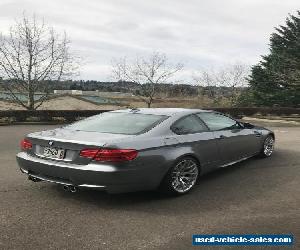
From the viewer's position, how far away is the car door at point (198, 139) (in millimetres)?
5855

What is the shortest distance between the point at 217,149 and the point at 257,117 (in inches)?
845

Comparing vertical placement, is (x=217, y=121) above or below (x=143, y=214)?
above

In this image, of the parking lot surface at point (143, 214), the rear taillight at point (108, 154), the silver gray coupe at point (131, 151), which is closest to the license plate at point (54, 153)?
the silver gray coupe at point (131, 151)

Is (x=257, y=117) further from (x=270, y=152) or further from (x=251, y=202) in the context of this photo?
(x=251, y=202)

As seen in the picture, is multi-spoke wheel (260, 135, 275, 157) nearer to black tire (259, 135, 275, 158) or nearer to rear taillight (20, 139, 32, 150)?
black tire (259, 135, 275, 158)

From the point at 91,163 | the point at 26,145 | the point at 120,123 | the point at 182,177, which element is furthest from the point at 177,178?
the point at 26,145

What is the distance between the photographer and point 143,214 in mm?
4867

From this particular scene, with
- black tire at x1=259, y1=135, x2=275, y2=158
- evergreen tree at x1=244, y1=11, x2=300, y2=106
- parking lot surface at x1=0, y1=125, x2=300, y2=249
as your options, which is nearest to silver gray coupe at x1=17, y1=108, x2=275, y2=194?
parking lot surface at x1=0, y1=125, x2=300, y2=249

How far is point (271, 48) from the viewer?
131 ft

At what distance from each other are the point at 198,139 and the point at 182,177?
0.70 meters

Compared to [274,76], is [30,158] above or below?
below

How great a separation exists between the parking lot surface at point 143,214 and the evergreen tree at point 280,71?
30.9m

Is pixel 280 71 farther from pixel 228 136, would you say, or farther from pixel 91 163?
pixel 91 163

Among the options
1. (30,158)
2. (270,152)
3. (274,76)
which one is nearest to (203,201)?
(30,158)
